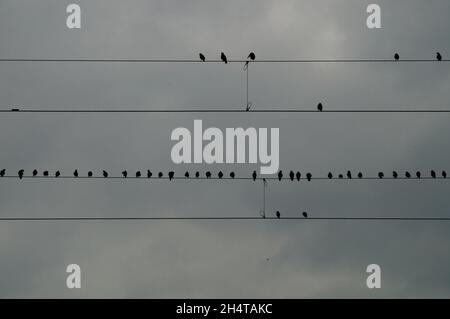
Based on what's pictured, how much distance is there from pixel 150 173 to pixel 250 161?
1194 cm

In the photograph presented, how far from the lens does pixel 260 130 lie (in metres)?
30.8

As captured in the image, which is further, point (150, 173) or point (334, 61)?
point (150, 173)

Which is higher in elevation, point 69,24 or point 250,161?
point 69,24
